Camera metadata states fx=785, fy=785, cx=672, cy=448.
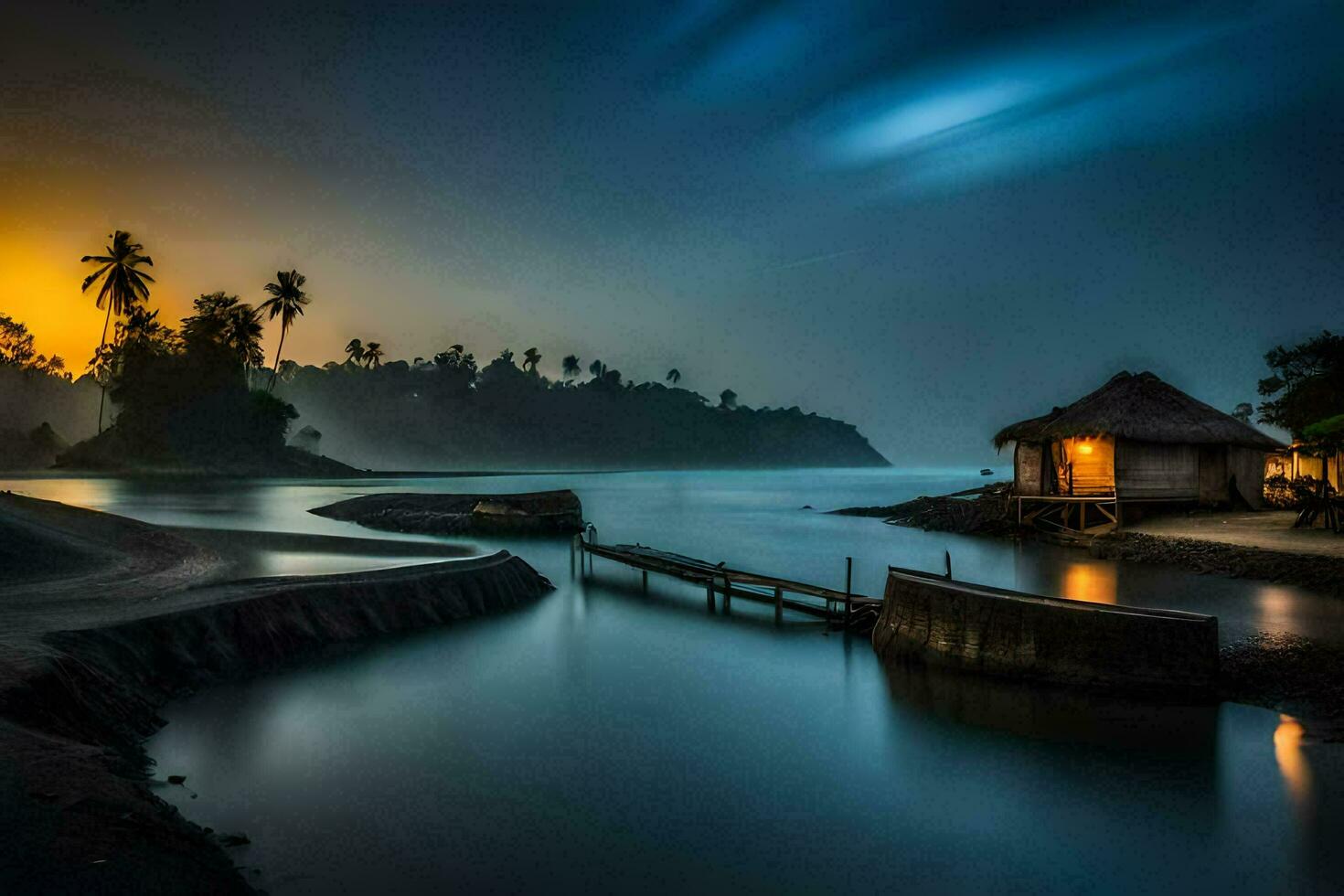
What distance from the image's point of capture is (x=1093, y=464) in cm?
3428

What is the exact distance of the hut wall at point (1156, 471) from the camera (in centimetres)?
3256

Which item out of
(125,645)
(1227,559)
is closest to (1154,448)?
(1227,559)

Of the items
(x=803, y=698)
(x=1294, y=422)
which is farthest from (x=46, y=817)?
(x=1294, y=422)

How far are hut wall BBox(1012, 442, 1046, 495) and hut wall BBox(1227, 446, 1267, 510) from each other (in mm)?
7345

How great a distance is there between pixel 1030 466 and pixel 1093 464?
11.5ft

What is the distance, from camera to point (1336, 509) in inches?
1007

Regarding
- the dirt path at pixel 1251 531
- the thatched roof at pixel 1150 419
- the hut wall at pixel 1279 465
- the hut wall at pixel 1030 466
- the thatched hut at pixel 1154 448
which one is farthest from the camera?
the hut wall at pixel 1030 466

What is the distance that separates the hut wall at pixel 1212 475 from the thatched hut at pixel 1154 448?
4 centimetres

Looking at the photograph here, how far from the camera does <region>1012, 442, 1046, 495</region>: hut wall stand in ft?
122

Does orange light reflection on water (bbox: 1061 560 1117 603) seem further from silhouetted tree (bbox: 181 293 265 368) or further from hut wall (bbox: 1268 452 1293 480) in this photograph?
silhouetted tree (bbox: 181 293 265 368)

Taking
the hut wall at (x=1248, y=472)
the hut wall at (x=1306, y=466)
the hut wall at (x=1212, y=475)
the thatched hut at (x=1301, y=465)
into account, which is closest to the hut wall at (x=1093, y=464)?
the hut wall at (x=1212, y=475)

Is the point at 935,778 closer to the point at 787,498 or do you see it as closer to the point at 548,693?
the point at 548,693

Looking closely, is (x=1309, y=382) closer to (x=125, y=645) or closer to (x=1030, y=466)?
(x=1030, y=466)

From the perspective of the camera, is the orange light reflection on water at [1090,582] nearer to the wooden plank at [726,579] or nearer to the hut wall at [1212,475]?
the wooden plank at [726,579]
